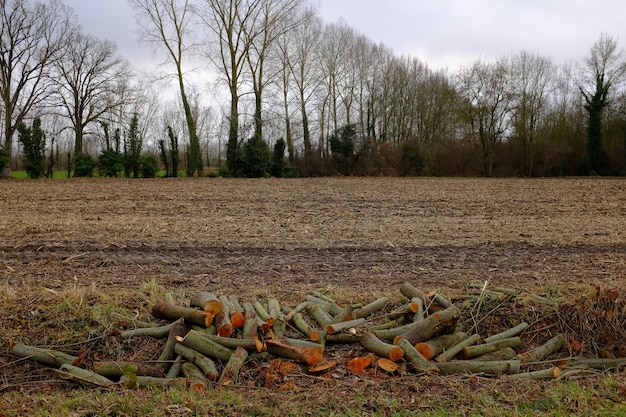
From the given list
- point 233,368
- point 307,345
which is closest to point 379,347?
point 307,345

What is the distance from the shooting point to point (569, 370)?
16.4 ft

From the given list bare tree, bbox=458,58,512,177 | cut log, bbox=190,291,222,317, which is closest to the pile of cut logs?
cut log, bbox=190,291,222,317

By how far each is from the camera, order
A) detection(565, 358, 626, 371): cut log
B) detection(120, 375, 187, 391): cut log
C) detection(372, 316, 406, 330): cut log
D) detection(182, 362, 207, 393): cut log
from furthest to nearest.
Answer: detection(372, 316, 406, 330): cut log, detection(565, 358, 626, 371): cut log, detection(120, 375, 187, 391): cut log, detection(182, 362, 207, 393): cut log

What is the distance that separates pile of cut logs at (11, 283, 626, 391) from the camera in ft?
16.3

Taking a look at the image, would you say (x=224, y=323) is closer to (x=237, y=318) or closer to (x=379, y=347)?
(x=237, y=318)

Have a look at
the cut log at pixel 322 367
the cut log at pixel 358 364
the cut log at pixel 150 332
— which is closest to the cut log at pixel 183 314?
the cut log at pixel 150 332

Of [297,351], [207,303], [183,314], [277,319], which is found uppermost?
[207,303]

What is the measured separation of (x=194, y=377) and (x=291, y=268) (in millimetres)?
3952

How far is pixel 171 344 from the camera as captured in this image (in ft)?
17.6

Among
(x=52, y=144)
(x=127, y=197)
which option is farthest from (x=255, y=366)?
(x=52, y=144)

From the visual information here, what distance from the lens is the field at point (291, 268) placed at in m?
4.28

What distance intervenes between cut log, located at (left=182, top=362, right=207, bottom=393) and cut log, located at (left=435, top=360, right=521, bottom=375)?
2256mm

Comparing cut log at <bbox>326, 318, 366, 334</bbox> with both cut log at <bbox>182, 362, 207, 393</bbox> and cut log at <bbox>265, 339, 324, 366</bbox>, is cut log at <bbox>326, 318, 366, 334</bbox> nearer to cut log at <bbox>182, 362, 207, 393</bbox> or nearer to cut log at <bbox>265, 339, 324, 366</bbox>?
cut log at <bbox>265, 339, 324, 366</bbox>

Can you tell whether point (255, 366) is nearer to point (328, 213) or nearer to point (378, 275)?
point (378, 275)
